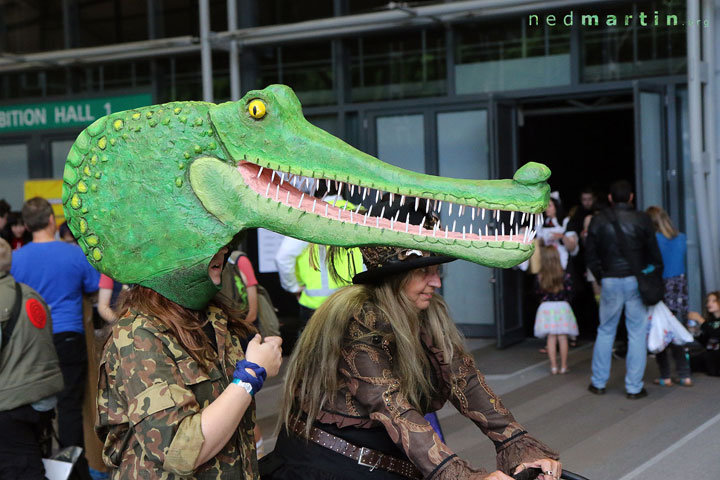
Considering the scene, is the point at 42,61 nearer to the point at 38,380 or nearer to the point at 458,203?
the point at 38,380

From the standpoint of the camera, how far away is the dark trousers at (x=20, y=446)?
3.79 metres

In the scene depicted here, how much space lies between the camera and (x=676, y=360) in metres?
7.33

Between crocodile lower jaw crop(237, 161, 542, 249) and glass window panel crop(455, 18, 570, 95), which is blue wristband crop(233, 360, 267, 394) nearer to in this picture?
crocodile lower jaw crop(237, 161, 542, 249)

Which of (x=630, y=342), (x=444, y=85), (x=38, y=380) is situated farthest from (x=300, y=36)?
(x=38, y=380)

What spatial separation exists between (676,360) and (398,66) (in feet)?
14.8

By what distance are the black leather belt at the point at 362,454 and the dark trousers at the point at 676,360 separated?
5.22 m

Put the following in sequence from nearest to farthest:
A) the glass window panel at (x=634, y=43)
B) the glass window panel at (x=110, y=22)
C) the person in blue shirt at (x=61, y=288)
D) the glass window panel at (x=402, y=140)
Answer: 1. the person in blue shirt at (x=61, y=288)
2. the glass window panel at (x=634, y=43)
3. the glass window panel at (x=402, y=140)
4. the glass window panel at (x=110, y=22)

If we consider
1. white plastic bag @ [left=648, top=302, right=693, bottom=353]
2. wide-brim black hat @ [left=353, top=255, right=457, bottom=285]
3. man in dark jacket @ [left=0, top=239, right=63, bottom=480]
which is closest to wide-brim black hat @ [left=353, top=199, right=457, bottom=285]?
wide-brim black hat @ [left=353, top=255, right=457, bottom=285]

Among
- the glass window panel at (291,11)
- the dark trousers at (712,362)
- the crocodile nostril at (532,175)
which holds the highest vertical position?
the glass window panel at (291,11)

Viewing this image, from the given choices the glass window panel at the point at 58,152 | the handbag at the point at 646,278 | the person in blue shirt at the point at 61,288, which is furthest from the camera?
the glass window panel at the point at 58,152

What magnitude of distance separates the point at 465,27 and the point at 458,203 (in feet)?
25.5

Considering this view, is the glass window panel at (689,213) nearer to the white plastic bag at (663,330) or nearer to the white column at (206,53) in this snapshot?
the white plastic bag at (663,330)

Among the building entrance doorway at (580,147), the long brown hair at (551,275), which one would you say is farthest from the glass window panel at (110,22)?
the long brown hair at (551,275)

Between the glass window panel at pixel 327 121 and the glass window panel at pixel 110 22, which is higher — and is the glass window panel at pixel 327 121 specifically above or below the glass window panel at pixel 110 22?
below
